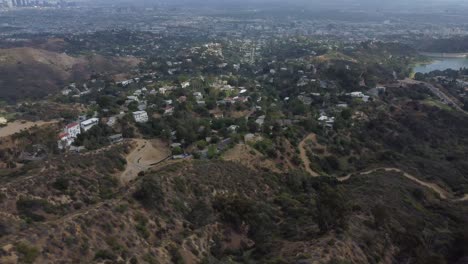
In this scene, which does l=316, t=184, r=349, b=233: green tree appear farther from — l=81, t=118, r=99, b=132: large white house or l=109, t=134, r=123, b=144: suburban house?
l=81, t=118, r=99, b=132: large white house

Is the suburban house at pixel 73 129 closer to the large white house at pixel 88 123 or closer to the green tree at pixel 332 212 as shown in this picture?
the large white house at pixel 88 123

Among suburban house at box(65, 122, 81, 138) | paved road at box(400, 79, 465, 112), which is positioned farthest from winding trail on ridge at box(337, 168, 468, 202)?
paved road at box(400, 79, 465, 112)

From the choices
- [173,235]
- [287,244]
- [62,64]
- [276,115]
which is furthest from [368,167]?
[62,64]

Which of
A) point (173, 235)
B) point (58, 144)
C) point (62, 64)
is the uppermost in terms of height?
point (173, 235)

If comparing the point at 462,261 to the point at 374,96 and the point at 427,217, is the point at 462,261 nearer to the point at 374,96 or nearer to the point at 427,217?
the point at 427,217

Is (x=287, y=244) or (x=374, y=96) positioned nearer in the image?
(x=287, y=244)

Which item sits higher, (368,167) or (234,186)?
(234,186)

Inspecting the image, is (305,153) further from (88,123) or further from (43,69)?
(43,69)
